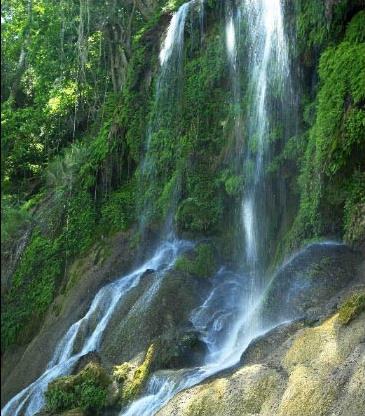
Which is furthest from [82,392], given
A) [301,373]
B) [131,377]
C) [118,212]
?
[118,212]

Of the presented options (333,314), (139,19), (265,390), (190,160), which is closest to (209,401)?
(265,390)

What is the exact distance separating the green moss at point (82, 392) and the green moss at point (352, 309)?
14.0 feet

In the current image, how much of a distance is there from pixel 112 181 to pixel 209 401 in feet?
39.6

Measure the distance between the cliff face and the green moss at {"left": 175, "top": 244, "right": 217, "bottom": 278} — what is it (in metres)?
0.05

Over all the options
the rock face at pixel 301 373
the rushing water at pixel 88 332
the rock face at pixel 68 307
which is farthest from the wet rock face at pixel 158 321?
the rock face at pixel 68 307

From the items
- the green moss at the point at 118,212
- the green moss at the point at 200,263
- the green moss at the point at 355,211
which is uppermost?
the green moss at the point at 118,212

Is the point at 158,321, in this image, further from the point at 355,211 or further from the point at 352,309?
the point at 352,309

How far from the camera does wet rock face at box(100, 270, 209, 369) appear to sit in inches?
412

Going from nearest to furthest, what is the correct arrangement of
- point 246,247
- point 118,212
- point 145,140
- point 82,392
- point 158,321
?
point 82,392
point 158,321
point 246,247
point 118,212
point 145,140

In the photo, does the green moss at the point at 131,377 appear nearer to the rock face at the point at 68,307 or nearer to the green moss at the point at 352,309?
the green moss at the point at 352,309

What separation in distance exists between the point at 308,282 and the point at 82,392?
13.1ft

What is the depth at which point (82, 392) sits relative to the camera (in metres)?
10.1

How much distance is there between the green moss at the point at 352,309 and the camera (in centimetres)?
762

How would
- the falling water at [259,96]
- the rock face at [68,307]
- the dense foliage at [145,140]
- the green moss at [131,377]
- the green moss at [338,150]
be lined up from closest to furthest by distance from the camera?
1. the green moss at [131,377]
2. the green moss at [338,150]
3. the dense foliage at [145,140]
4. the falling water at [259,96]
5. the rock face at [68,307]
